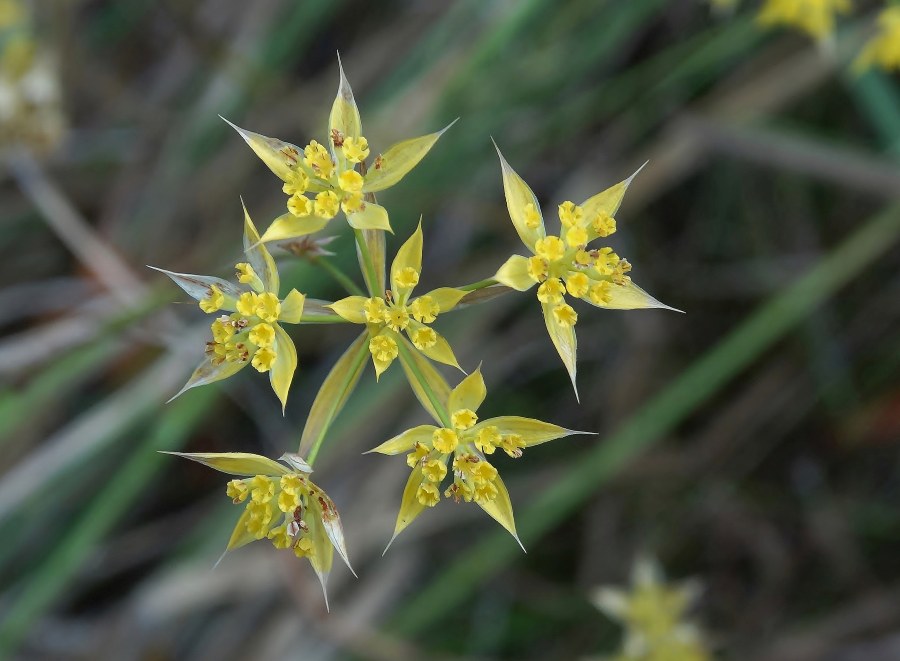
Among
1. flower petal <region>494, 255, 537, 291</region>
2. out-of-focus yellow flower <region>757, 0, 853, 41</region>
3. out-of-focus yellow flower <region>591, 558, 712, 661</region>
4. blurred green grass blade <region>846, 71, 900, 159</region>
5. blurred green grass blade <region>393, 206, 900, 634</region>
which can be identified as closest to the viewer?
flower petal <region>494, 255, 537, 291</region>

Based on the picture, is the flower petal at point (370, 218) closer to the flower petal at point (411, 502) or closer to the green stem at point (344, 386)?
the green stem at point (344, 386)

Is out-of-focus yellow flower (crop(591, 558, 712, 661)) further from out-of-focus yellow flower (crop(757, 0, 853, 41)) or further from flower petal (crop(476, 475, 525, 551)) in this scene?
out-of-focus yellow flower (crop(757, 0, 853, 41))

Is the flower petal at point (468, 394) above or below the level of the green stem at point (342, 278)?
below

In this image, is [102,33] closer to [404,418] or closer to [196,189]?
[196,189]

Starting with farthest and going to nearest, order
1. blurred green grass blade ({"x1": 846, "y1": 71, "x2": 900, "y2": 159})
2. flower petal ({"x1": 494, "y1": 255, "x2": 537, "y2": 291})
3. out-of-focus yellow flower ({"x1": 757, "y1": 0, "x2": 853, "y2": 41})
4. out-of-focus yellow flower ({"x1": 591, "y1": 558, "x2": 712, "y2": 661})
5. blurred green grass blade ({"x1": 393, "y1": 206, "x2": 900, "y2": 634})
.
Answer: blurred green grass blade ({"x1": 846, "y1": 71, "x2": 900, "y2": 159}) → blurred green grass blade ({"x1": 393, "y1": 206, "x2": 900, "y2": 634}) → out-of-focus yellow flower ({"x1": 591, "y1": 558, "x2": 712, "y2": 661}) → out-of-focus yellow flower ({"x1": 757, "y1": 0, "x2": 853, "y2": 41}) → flower petal ({"x1": 494, "y1": 255, "x2": 537, "y2": 291})

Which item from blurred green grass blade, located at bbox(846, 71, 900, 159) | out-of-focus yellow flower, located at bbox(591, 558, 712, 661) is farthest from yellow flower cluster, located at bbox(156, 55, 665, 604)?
blurred green grass blade, located at bbox(846, 71, 900, 159)

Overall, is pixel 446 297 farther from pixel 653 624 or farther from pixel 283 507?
pixel 653 624

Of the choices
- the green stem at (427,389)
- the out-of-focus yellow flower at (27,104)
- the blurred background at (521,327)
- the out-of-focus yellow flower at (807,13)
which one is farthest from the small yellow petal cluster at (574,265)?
the out-of-focus yellow flower at (27,104)
